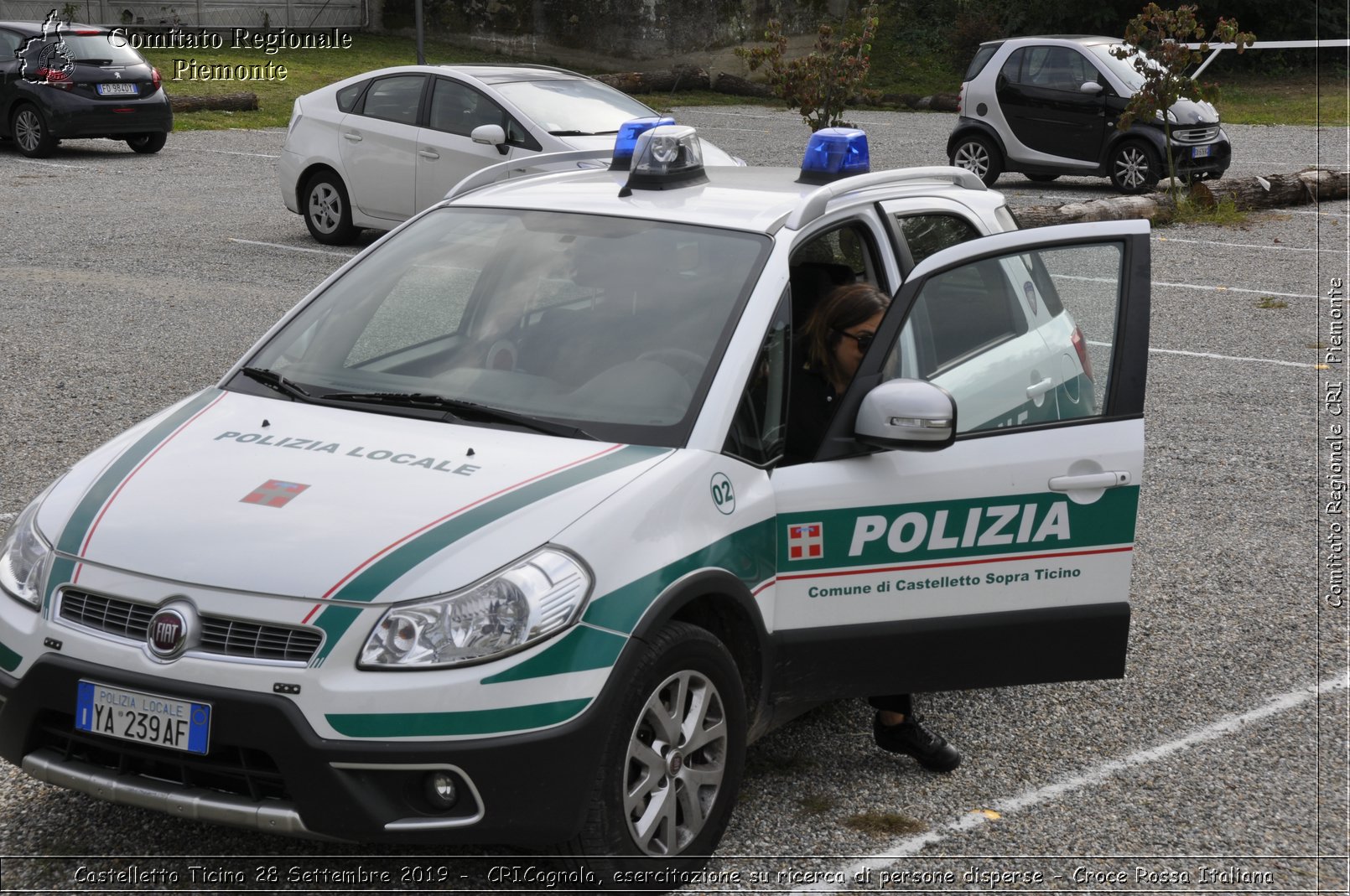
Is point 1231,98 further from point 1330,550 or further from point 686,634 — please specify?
point 686,634

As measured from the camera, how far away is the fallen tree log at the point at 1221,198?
14.7m

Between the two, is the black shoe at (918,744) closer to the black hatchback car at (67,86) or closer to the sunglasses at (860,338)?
the sunglasses at (860,338)

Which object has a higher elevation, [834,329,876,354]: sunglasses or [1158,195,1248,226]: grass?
[834,329,876,354]: sunglasses

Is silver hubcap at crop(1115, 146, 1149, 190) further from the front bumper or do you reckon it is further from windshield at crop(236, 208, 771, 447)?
the front bumper

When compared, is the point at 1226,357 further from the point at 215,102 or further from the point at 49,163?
the point at 215,102

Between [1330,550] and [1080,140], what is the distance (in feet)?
40.7

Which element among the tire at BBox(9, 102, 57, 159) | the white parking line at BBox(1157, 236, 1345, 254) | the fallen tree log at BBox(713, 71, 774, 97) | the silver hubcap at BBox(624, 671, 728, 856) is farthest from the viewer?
the fallen tree log at BBox(713, 71, 774, 97)

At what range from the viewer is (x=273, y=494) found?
11.3ft

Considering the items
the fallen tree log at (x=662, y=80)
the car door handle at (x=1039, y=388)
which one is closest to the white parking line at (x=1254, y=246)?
the car door handle at (x=1039, y=388)

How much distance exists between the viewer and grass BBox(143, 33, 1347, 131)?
26.8m

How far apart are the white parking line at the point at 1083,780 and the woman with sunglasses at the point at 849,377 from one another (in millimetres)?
260

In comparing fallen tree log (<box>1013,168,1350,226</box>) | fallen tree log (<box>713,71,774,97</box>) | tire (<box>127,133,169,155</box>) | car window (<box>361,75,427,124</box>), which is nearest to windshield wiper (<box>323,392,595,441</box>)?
car window (<box>361,75,427,124</box>)

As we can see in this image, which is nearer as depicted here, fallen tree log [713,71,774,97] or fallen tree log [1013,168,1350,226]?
fallen tree log [1013,168,1350,226]

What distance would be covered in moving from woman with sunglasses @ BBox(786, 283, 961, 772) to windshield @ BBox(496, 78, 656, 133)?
8018 millimetres
